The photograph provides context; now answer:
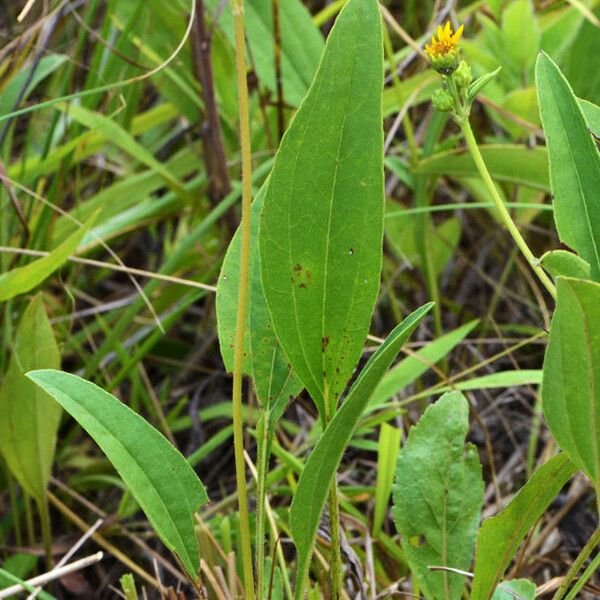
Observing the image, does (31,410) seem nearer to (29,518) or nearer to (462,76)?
(29,518)

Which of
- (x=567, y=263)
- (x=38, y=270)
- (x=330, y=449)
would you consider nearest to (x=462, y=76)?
(x=567, y=263)

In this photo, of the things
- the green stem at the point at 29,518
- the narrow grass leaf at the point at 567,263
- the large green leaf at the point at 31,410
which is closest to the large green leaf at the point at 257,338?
the narrow grass leaf at the point at 567,263

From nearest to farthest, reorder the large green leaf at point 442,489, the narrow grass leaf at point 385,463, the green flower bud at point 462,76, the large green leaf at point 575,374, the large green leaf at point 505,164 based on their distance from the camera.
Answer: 1. the large green leaf at point 575,374
2. the green flower bud at point 462,76
3. the large green leaf at point 442,489
4. the narrow grass leaf at point 385,463
5. the large green leaf at point 505,164

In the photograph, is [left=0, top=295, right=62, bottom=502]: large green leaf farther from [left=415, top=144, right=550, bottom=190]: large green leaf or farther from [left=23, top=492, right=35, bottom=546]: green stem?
[left=415, top=144, right=550, bottom=190]: large green leaf

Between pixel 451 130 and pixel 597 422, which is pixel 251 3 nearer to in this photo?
pixel 451 130

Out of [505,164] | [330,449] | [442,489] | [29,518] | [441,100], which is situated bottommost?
[29,518]

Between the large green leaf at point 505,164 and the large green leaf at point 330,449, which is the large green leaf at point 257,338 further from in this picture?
the large green leaf at point 505,164

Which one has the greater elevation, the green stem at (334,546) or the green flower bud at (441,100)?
the green flower bud at (441,100)

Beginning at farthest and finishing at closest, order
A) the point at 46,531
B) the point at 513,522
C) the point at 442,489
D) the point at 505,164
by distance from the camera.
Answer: the point at 505,164 < the point at 46,531 < the point at 442,489 < the point at 513,522
